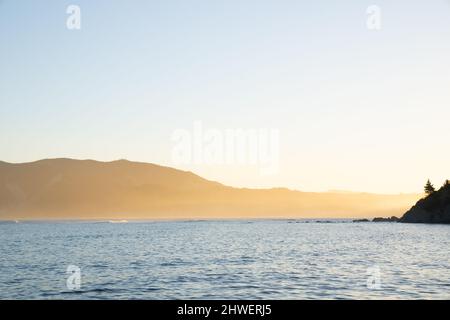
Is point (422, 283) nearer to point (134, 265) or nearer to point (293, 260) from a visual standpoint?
point (293, 260)

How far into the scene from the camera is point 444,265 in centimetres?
5084

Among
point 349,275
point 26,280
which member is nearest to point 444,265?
point 349,275

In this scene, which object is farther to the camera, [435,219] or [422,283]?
[435,219]

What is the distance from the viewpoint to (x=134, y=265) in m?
53.1

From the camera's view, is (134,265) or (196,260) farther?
(196,260)
